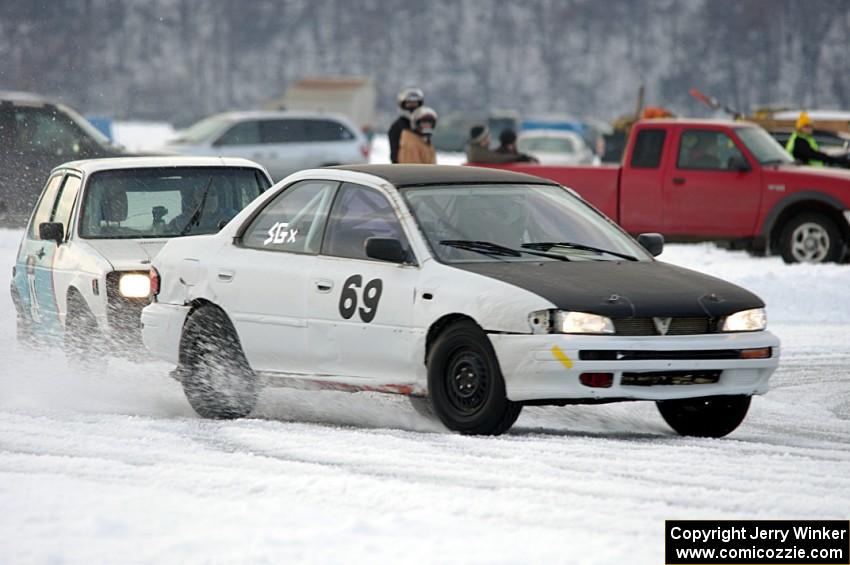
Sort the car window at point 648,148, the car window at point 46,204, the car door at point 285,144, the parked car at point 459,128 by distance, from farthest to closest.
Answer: the parked car at point 459,128, the car door at point 285,144, the car window at point 648,148, the car window at point 46,204

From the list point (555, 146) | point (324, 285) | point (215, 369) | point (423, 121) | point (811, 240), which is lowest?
point (555, 146)

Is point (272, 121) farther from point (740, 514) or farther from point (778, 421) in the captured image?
point (740, 514)

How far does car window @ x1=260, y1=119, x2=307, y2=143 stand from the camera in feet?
108

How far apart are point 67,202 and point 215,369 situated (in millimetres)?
3185

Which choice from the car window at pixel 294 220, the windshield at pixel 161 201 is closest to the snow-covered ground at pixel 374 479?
the car window at pixel 294 220

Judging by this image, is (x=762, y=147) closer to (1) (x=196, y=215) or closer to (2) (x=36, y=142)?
(1) (x=196, y=215)

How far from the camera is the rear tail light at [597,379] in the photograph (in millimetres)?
7449

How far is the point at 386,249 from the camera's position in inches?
316

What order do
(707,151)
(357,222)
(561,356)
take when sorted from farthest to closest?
(707,151), (357,222), (561,356)

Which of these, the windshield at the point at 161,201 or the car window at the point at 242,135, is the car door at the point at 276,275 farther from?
the car window at the point at 242,135

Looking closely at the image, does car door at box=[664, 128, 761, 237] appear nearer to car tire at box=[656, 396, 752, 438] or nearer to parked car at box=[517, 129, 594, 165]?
car tire at box=[656, 396, 752, 438]

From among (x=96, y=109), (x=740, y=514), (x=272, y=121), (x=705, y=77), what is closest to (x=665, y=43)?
(x=705, y=77)

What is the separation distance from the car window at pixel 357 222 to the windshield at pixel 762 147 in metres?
11.1

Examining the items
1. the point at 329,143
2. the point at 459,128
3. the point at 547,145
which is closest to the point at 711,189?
the point at 329,143
